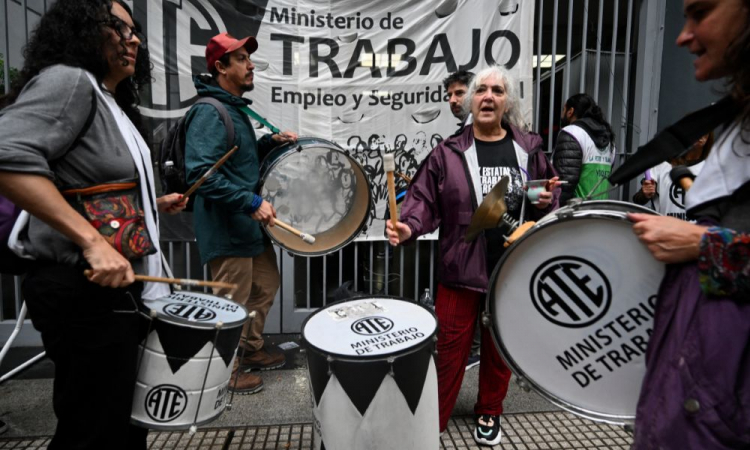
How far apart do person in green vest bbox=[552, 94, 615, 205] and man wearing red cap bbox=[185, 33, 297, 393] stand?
Result: 2.17 metres

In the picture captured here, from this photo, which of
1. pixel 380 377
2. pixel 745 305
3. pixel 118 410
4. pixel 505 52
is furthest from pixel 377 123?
pixel 745 305

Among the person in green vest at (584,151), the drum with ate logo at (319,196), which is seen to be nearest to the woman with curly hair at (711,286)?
the drum with ate logo at (319,196)

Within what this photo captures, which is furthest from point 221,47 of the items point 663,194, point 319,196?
point 663,194

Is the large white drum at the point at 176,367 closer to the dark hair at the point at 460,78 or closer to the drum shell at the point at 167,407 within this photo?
the drum shell at the point at 167,407

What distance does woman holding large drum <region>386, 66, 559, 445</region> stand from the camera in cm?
246

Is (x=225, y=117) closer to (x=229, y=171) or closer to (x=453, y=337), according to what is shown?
(x=229, y=171)

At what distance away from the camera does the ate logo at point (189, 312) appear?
1.77 metres

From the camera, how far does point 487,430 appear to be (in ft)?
8.57

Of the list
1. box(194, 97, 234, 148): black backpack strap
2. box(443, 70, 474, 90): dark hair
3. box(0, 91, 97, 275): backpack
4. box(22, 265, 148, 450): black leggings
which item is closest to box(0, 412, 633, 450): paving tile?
box(22, 265, 148, 450): black leggings

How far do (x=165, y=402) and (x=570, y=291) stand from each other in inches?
57.7

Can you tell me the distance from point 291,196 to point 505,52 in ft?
7.88

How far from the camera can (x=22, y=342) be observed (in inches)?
153

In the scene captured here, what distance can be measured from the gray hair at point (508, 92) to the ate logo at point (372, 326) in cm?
141

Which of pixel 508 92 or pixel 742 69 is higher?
pixel 508 92
